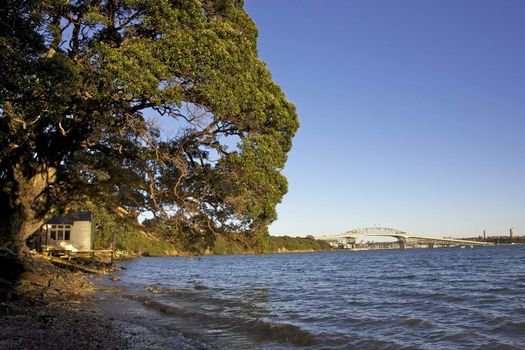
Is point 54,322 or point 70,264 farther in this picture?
point 70,264

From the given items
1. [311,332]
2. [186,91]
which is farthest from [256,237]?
[186,91]

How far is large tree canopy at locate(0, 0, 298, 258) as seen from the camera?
36.7 ft

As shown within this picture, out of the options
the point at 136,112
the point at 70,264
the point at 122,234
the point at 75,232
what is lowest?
the point at 122,234

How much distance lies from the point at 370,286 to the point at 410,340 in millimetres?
15621

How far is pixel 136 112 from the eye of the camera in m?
14.4

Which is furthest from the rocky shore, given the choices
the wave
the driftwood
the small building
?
the small building

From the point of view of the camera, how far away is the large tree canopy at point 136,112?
11195 mm

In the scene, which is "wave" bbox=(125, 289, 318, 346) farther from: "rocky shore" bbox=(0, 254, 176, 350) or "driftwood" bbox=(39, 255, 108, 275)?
"driftwood" bbox=(39, 255, 108, 275)

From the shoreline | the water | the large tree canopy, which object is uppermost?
the large tree canopy

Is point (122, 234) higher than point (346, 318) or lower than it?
higher

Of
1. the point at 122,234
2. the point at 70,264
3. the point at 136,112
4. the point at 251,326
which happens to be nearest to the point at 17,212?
the point at 136,112

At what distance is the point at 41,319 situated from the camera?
10289mm

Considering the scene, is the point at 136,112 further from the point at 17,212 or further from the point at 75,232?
the point at 75,232

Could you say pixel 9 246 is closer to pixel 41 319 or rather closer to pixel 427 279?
pixel 41 319
